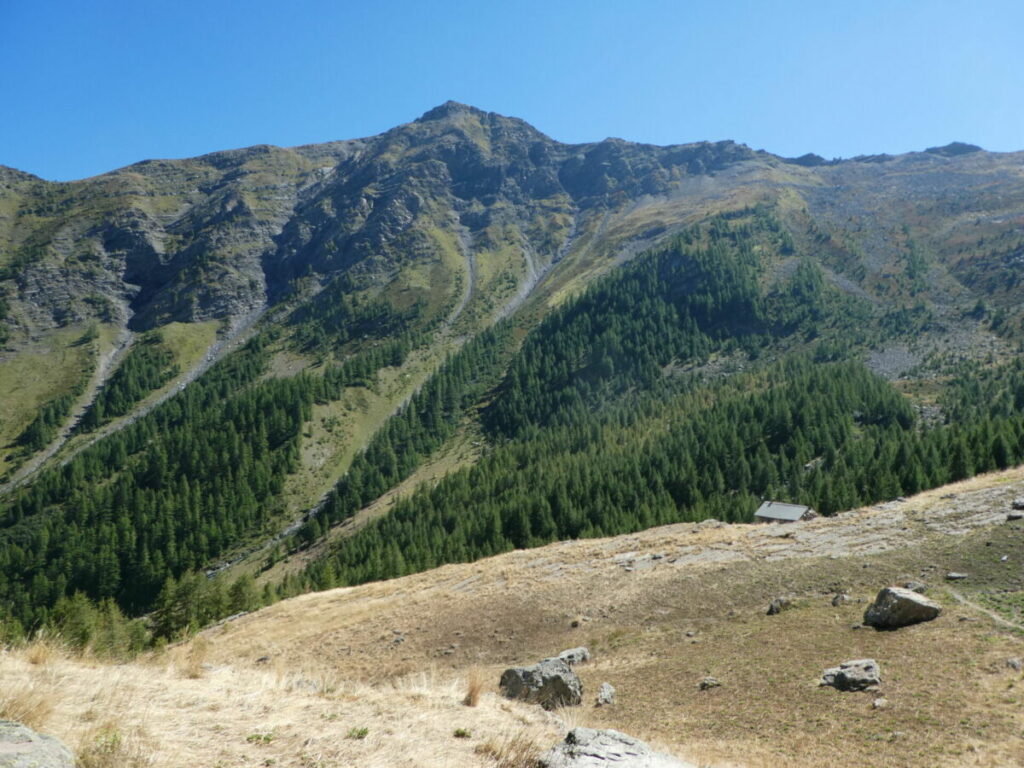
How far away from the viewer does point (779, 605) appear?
2548 centimetres

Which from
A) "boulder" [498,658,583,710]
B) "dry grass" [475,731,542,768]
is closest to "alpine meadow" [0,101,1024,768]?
"dry grass" [475,731,542,768]

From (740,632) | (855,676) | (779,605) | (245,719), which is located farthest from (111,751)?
(779,605)

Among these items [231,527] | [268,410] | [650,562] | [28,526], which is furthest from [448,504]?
[28,526]

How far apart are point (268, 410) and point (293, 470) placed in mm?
22029

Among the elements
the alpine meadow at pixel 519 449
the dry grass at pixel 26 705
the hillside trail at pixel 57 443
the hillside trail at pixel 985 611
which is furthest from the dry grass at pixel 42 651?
the hillside trail at pixel 57 443

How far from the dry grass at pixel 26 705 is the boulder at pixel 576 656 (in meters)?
20.9

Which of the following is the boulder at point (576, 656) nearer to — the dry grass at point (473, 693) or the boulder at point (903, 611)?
the boulder at point (903, 611)

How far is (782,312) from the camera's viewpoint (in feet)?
584

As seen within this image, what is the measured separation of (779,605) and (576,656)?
1005 centimetres

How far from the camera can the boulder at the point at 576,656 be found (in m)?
24.8

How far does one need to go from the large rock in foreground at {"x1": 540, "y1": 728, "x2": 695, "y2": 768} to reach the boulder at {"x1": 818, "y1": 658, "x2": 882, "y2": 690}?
9842 mm

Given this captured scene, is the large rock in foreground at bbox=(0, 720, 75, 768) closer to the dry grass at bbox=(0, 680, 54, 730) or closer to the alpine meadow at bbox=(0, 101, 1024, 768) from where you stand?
the dry grass at bbox=(0, 680, 54, 730)

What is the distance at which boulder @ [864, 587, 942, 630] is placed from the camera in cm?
2064

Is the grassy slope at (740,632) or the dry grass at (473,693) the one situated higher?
the dry grass at (473,693)
